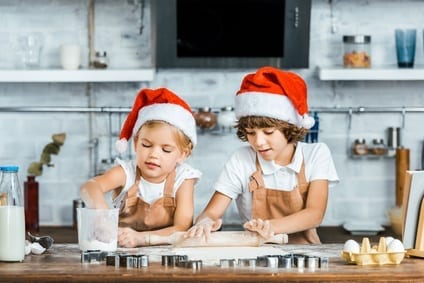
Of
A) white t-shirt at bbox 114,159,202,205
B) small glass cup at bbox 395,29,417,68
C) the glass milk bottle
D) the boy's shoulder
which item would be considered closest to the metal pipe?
small glass cup at bbox 395,29,417,68

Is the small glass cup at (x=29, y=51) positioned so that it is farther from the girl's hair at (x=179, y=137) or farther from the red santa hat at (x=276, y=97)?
the red santa hat at (x=276, y=97)

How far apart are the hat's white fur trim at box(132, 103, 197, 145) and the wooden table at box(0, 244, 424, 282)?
0.98 metres

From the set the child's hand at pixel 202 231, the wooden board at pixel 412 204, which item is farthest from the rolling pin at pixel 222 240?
the wooden board at pixel 412 204

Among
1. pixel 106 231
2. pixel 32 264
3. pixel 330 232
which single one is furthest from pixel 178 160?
pixel 330 232

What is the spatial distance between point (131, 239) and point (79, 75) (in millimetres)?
1697

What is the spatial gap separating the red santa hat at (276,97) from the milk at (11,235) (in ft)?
3.82

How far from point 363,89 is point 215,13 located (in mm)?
858

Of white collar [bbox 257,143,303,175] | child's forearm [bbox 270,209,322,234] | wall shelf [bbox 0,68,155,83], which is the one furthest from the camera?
wall shelf [bbox 0,68,155,83]

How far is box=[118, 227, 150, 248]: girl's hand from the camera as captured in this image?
3227 millimetres

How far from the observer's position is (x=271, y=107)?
373 centimetres

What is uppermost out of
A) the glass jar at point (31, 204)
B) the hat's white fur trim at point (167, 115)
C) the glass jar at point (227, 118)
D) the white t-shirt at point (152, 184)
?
the hat's white fur trim at point (167, 115)

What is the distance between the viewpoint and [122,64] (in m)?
4.99

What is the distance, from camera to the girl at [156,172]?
3.67 meters

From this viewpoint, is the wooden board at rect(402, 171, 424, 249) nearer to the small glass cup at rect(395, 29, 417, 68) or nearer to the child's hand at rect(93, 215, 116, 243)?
the child's hand at rect(93, 215, 116, 243)
